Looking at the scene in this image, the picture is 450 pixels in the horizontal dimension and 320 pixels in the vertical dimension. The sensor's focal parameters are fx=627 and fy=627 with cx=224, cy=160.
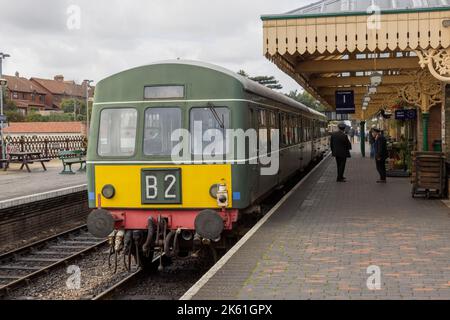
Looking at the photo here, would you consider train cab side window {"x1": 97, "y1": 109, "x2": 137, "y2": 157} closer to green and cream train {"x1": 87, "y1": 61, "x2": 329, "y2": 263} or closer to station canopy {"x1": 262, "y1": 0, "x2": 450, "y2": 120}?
green and cream train {"x1": 87, "y1": 61, "x2": 329, "y2": 263}

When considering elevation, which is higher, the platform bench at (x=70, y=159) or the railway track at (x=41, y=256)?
the platform bench at (x=70, y=159)

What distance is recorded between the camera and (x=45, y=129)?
193 ft

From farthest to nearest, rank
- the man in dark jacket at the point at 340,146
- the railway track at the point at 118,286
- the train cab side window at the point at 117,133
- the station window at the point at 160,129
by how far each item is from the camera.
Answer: the man in dark jacket at the point at 340,146 < the train cab side window at the point at 117,133 < the station window at the point at 160,129 < the railway track at the point at 118,286

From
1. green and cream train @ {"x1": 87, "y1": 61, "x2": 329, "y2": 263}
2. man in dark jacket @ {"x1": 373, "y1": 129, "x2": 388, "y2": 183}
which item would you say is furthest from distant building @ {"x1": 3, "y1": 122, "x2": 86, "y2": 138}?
green and cream train @ {"x1": 87, "y1": 61, "x2": 329, "y2": 263}

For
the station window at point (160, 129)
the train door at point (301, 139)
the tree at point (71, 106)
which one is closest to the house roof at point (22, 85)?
the tree at point (71, 106)

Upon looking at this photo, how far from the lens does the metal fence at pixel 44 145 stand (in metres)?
28.4

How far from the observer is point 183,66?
9016mm

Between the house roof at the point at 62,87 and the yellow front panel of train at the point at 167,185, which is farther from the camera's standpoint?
the house roof at the point at 62,87

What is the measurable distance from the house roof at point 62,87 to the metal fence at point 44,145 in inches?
2797

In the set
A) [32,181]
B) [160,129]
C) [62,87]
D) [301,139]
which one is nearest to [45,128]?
[32,181]

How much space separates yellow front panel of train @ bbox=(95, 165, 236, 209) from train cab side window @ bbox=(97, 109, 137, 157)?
0.84 feet

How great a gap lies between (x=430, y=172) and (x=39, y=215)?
8799 millimetres

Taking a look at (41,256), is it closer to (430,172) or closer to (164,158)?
(164,158)

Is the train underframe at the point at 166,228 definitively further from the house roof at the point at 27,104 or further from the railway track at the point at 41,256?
the house roof at the point at 27,104
